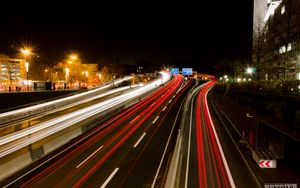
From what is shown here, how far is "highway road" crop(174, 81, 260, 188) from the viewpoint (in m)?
13.9

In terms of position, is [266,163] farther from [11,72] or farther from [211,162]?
[11,72]

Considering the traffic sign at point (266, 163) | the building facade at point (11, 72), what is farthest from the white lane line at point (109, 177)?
the building facade at point (11, 72)

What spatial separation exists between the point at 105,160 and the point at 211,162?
7.78m

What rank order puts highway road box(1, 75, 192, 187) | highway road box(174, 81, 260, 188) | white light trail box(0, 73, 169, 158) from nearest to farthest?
highway road box(1, 75, 192, 187) < highway road box(174, 81, 260, 188) < white light trail box(0, 73, 169, 158)

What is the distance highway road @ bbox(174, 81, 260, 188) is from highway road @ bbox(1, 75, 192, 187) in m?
2.01

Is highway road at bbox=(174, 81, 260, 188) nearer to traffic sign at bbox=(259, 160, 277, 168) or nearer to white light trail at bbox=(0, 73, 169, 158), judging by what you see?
traffic sign at bbox=(259, 160, 277, 168)

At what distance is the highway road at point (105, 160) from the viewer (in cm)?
1345

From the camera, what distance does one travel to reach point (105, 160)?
16781 mm

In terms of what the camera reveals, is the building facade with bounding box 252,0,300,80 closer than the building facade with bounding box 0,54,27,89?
Yes

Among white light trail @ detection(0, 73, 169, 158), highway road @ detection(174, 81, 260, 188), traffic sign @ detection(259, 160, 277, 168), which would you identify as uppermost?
white light trail @ detection(0, 73, 169, 158)

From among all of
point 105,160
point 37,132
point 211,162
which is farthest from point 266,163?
point 37,132

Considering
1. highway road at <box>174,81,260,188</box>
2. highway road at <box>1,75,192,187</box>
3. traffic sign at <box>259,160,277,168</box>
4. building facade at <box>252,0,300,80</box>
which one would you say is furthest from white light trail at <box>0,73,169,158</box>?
building facade at <box>252,0,300,80</box>

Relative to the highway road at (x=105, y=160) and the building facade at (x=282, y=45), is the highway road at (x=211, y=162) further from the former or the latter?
the building facade at (x=282, y=45)

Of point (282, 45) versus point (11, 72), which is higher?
point (282, 45)
